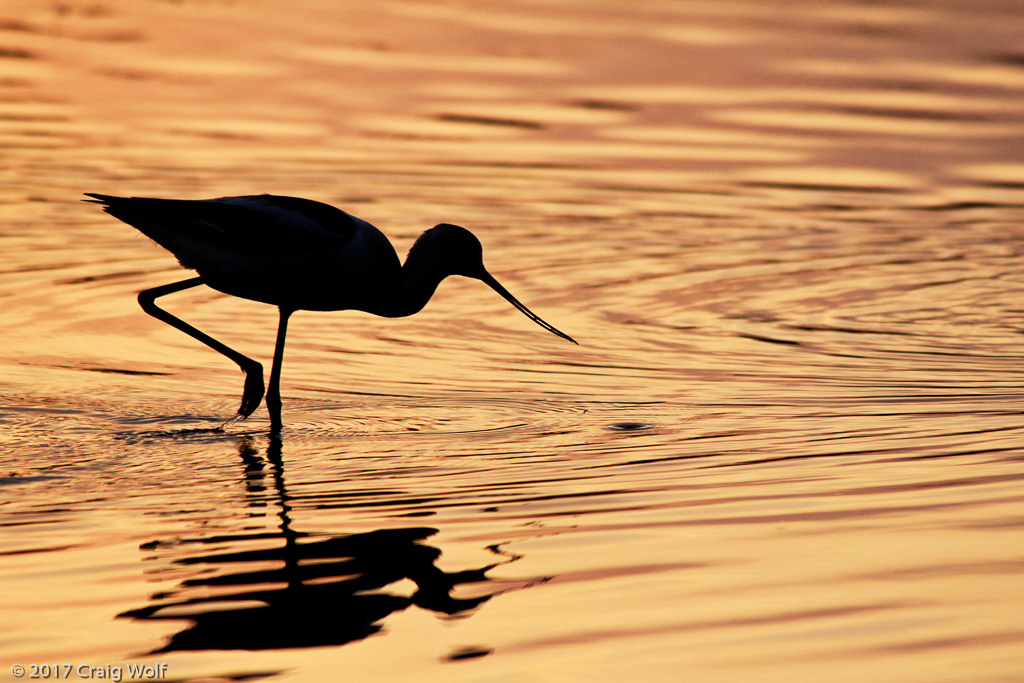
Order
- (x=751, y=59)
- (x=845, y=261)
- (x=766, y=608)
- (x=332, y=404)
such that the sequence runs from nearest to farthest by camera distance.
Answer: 1. (x=766, y=608)
2. (x=332, y=404)
3. (x=845, y=261)
4. (x=751, y=59)

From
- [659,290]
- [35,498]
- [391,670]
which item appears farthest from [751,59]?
[391,670]

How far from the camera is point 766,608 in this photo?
15.5 feet

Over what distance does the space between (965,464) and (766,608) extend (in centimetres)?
218

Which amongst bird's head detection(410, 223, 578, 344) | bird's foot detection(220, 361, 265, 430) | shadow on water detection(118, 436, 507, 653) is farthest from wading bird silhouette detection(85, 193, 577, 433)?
shadow on water detection(118, 436, 507, 653)

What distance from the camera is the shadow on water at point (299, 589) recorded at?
454 centimetres

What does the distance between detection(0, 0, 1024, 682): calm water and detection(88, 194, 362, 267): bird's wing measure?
83 centimetres

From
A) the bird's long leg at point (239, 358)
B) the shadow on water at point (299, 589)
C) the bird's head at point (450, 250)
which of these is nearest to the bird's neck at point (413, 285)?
the bird's head at point (450, 250)

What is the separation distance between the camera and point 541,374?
29.7ft

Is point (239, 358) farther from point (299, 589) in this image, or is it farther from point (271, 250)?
point (299, 589)

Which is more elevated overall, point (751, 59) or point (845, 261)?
point (751, 59)

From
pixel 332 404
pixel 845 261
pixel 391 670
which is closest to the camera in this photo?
pixel 391 670

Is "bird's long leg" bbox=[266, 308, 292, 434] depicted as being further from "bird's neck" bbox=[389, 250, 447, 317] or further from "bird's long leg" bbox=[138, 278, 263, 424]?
"bird's neck" bbox=[389, 250, 447, 317]

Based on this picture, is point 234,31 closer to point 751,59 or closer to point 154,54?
point 154,54

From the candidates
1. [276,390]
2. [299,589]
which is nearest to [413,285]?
[276,390]
